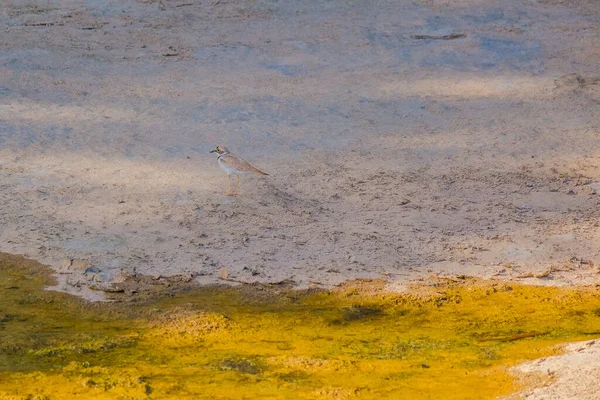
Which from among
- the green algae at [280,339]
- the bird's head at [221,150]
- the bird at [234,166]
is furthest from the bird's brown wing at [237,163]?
the green algae at [280,339]

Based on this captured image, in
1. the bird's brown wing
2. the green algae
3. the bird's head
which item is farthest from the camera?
the bird's head

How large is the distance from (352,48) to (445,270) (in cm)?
414

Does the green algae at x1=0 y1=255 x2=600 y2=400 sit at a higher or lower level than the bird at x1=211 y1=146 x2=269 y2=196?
lower

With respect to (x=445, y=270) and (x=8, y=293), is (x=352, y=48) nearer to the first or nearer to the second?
(x=445, y=270)

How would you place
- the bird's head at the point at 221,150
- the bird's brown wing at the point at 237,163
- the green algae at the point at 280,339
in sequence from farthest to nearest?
1. the bird's head at the point at 221,150
2. the bird's brown wing at the point at 237,163
3. the green algae at the point at 280,339

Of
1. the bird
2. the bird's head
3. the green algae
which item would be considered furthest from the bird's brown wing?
the green algae

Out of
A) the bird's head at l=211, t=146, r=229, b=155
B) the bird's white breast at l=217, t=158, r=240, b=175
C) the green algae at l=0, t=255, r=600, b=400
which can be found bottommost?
the green algae at l=0, t=255, r=600, b=400

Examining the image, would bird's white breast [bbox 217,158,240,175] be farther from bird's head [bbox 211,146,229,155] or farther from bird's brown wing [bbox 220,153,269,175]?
bird's head [bbox 211,146,229,155]

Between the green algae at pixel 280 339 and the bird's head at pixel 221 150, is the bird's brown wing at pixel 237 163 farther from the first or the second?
the green algae at pixel 280 339

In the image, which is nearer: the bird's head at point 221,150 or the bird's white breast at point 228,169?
the bird's white breast at point 228,169

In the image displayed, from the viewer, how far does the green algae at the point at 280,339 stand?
455 centimetres

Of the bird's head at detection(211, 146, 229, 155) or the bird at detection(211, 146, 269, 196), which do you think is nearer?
the bird at detection(211, 146, 269, 196)

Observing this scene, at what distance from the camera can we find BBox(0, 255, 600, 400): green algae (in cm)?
455

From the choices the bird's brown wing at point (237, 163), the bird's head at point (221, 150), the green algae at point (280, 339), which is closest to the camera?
the green algae at point (280, 339)
